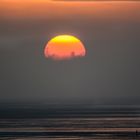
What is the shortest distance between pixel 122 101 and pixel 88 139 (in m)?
118

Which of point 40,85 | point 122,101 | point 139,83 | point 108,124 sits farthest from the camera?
point 122,101

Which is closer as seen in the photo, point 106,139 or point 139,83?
point 106,139

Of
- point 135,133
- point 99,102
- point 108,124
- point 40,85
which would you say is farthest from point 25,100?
point 135,133

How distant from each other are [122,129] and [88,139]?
1564 cm

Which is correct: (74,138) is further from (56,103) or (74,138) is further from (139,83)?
(56,103)

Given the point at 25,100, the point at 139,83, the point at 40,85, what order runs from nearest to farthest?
the point at 139,83 → the point at 40,85 → the point at 25,100

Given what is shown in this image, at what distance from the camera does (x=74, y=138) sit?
57.8 m

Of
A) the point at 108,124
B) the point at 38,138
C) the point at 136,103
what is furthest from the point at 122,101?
the point at 38,138

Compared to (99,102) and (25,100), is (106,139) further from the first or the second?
(25,100)

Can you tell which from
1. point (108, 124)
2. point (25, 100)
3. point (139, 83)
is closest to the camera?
point (108, 124)

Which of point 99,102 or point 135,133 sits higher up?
point 99,102

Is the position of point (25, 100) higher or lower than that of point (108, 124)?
higher

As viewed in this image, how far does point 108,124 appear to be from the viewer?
81.6m

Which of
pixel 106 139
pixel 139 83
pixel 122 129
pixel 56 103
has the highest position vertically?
pixel 56 103
